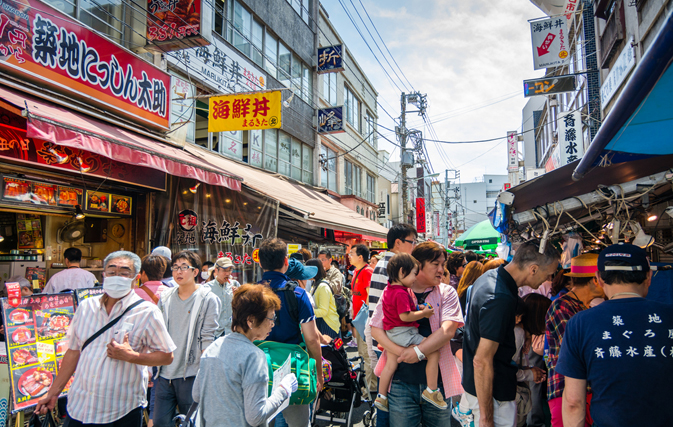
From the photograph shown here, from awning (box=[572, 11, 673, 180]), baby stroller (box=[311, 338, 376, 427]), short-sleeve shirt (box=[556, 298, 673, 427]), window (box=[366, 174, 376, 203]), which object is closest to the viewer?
awning (box=[572, 11, 673, 180])

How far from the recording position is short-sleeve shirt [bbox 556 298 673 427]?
2.09 meters

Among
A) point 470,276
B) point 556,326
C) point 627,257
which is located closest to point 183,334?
point 556,326

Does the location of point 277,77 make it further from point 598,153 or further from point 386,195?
point 386,195

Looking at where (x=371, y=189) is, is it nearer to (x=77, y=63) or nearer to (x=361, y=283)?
(x=361, y=283)

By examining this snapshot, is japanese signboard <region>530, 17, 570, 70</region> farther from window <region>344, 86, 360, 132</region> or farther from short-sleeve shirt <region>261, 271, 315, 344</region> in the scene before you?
window <region>344, 86, 360, 132</region>

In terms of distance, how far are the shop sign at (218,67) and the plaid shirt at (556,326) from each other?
8939mm

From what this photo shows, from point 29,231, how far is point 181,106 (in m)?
4.20

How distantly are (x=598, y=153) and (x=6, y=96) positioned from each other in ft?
20.4

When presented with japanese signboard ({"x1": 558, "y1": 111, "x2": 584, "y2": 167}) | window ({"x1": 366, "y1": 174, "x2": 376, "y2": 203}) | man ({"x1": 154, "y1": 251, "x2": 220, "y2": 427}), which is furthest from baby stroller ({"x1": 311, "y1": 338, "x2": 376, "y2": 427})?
window ({"x1": 366, "y1": 174, "x2": 376, "y2": 203})

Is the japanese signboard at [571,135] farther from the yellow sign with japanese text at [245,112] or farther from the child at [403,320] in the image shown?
the child at [403,320]

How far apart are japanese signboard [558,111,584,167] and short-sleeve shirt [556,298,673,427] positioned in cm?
1055

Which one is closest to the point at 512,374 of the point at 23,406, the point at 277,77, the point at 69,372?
the point at 69,372

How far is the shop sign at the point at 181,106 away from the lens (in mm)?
8688

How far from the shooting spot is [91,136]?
209 inches
